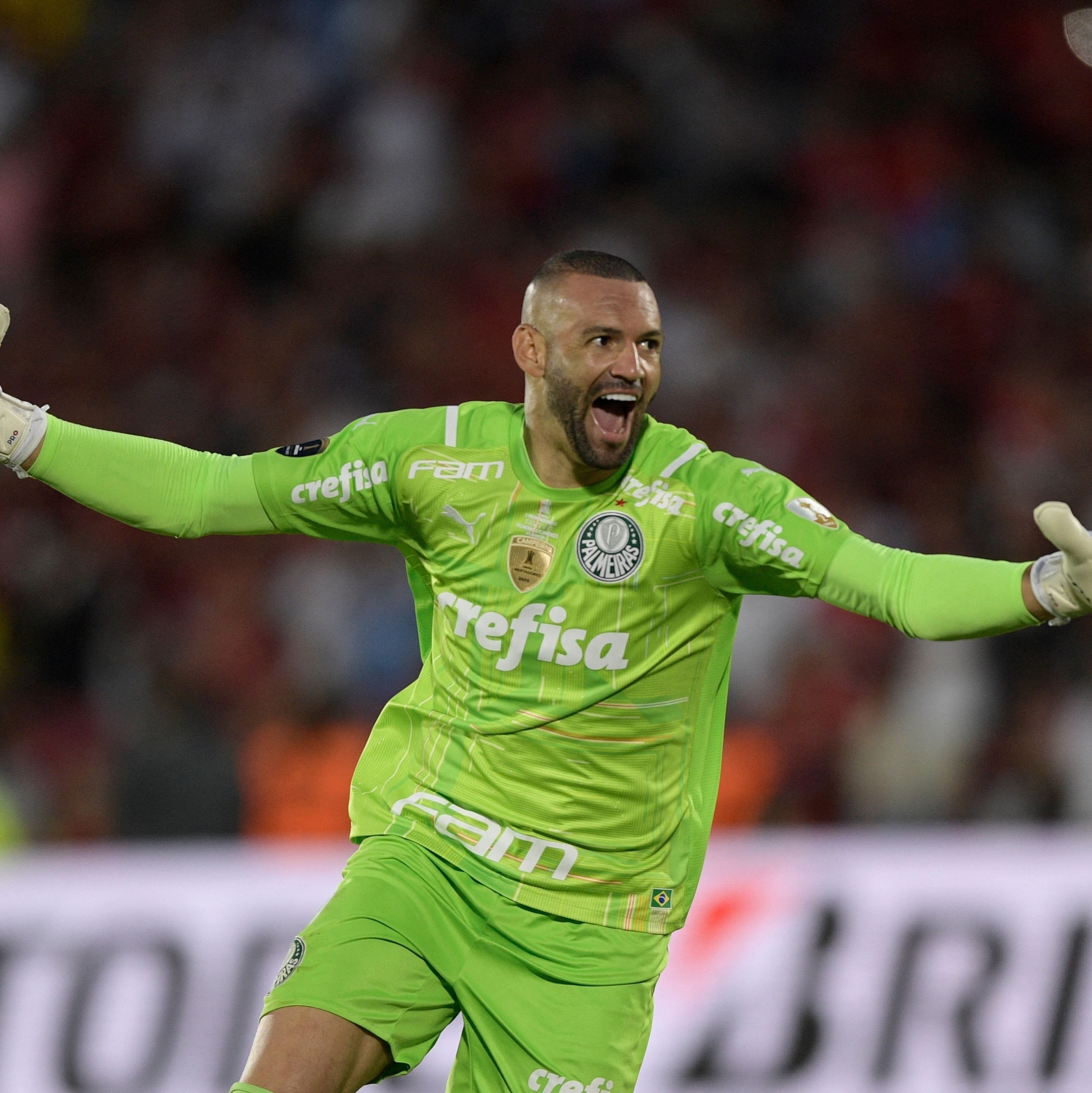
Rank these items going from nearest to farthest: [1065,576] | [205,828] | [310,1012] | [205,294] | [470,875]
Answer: [1065,576]
[310,1012]
[470,875]
[205,828]
[205,294]

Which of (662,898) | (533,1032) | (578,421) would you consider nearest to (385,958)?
(533,1032)

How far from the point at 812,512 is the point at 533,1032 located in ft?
4.52

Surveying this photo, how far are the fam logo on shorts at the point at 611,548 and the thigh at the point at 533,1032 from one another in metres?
0.92

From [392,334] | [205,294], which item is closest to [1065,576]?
[392,334]

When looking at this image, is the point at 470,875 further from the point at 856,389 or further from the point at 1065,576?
the point at 856,389

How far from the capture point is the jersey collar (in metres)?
4.31

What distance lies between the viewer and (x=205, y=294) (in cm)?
1105

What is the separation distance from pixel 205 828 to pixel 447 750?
3.61 metres

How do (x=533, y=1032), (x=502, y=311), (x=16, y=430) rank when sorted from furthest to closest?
(x=502, y=311) → (x=16, y=430) → (x=533, y=1032)

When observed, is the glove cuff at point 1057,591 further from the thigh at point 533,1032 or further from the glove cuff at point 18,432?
the glove cuff at point 18,432

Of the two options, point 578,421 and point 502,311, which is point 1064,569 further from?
point 502,311

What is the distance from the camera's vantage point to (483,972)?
13.7ft

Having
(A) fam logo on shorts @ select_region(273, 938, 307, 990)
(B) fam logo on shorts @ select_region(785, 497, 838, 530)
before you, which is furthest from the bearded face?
(A) fam logo on shorts @ select_region(273, 938, 307, 990)

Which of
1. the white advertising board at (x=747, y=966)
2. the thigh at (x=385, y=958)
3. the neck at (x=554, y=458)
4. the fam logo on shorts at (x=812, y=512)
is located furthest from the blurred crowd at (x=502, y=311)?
the fam logo on shorts at (x=812, y=512)
